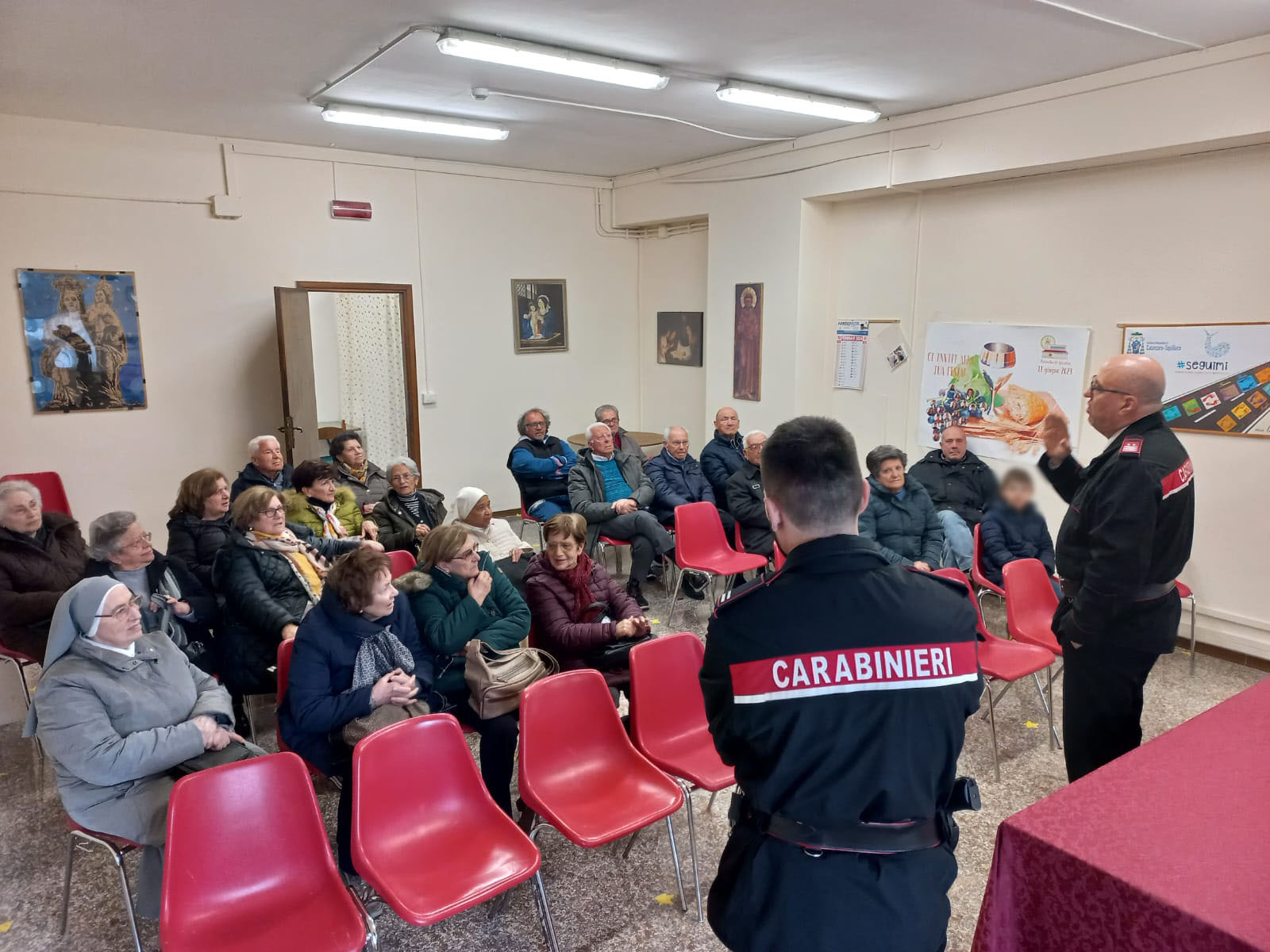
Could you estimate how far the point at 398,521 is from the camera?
473 centimetres

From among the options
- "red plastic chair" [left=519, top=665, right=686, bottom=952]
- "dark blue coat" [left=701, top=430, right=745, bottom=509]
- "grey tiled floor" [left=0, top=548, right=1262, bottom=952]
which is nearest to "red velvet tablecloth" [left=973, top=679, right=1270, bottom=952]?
"red plastic chair" [left=519, top=665, right=686, bottom=952]

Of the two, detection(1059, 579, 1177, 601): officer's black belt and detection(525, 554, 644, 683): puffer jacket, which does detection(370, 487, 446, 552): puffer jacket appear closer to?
detection(525, 554, 644, 683): puffer jacket

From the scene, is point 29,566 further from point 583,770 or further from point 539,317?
point 539,317

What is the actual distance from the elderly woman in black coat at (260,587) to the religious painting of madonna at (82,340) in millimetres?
3191

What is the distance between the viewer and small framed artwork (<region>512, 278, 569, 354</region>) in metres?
7.64

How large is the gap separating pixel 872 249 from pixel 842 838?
5536mm

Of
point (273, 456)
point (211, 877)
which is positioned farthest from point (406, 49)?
point (211, 877)

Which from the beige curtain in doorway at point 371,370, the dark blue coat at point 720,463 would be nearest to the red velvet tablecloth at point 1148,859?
the dark blue coat at point 720,463

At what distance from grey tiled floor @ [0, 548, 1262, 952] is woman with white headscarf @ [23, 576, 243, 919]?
0.51 meters

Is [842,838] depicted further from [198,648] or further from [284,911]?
[198,648]

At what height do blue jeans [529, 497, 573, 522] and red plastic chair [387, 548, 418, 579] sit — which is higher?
red plastic chair [387, 548, 418, 579]

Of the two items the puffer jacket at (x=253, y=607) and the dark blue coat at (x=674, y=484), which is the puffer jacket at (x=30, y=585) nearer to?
the puffer jacket at (x=253, y=607)

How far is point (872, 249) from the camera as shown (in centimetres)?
614

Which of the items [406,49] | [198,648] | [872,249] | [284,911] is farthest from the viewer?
[872,249]
